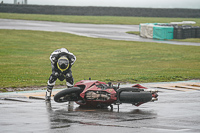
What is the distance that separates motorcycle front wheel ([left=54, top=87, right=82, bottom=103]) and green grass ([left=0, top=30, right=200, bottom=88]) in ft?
15.5

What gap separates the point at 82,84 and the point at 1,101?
97.3 inches

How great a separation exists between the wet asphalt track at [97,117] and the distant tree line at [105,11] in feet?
208

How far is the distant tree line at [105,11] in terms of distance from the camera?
7606cm

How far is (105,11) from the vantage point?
3137 inches

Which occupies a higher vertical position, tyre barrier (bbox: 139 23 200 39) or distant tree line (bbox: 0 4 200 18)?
distant tree line (bbox: 0 4 200 18)

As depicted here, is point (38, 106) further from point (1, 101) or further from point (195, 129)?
point (195, 129)

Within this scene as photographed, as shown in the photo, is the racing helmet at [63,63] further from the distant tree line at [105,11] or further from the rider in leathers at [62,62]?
the distant tree line at [105,11]

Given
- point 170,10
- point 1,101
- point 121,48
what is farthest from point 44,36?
point 170,10

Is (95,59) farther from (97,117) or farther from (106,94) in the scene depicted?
(97,117)

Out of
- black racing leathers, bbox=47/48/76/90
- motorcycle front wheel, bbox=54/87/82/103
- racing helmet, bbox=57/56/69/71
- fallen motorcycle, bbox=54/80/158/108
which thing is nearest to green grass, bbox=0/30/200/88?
black racing leathers, bbox=47/48/76/90

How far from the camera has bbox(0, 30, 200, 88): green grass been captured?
1939 cm

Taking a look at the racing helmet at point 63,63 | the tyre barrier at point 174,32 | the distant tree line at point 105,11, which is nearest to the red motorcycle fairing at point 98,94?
the racing helmet at point 63,63

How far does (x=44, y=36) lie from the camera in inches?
1612

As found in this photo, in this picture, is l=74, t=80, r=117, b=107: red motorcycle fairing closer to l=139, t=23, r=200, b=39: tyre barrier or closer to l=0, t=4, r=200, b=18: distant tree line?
l=139, t=23, r=200, b=39: tyre barrier
